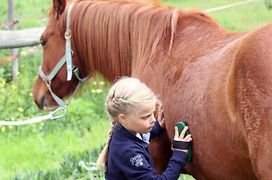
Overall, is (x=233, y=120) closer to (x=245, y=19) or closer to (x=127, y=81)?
(x=127, y=81)

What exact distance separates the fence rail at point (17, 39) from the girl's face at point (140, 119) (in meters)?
3.92

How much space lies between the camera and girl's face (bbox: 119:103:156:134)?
Answer: 291 centimetres

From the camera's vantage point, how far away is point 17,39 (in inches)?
263

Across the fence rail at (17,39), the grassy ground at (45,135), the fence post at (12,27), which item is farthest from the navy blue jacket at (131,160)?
the fence post at (12,27)

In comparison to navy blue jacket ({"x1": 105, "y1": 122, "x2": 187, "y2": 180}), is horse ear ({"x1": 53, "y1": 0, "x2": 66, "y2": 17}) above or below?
above

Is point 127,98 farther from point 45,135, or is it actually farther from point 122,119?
point 45,135

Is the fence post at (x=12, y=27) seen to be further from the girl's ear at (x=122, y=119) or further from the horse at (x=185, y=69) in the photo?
the girl's ear at (x=122, y=119)

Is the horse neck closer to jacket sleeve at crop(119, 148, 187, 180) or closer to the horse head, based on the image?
the horse head

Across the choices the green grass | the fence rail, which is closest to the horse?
the fence rail

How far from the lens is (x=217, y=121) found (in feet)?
9.23

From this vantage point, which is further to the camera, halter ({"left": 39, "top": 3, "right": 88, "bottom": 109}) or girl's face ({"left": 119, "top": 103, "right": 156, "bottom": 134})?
halter ({"left": 39, "top": 3, "right": 88, "bottom": 109})

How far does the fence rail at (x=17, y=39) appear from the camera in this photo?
6.63 m

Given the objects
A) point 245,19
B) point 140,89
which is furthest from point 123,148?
point 245,19

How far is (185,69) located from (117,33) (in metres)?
0.75
